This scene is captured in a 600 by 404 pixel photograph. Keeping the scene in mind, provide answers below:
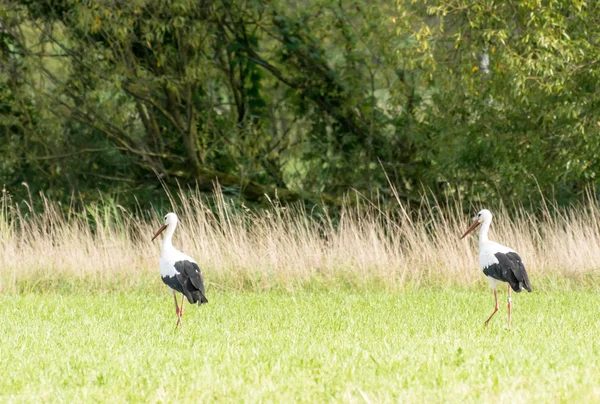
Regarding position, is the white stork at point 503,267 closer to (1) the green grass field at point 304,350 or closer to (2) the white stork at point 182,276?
(1) the green grass field at point 304,350

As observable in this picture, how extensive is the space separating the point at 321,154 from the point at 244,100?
6.11ft

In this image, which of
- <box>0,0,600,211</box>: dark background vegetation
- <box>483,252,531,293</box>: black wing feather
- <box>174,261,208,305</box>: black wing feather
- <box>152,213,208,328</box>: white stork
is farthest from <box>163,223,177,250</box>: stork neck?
<box>0,0,600,211</box>: dark background vegetation

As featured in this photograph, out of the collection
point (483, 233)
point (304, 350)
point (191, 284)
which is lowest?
point (304, 350)

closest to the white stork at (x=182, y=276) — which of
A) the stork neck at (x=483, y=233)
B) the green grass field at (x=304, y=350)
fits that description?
the green grass field at (x=304, y=350)

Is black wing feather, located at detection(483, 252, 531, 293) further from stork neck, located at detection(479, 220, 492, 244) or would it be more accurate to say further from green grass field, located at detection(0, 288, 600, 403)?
stork neck, located at detection(479, 220, 492, 244)

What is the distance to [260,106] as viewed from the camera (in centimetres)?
2084

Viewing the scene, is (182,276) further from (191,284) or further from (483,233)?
(483,233)

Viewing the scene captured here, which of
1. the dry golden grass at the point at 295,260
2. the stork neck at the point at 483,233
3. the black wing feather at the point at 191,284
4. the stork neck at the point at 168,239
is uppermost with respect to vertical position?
the stork neck at the point at 168,239

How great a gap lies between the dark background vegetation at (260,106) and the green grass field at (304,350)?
18.2ft

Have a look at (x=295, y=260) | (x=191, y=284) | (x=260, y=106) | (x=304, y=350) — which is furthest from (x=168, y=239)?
(x=260, y=106)

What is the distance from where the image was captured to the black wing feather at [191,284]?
9102mm

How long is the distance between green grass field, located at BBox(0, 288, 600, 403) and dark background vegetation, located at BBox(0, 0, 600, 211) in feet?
18.2

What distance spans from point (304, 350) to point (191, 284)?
65.3 inches

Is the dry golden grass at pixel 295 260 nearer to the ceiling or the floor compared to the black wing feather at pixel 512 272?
nearer to the floor
